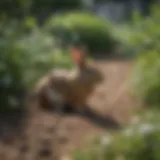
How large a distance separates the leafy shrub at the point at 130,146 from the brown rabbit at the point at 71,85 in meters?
1.59

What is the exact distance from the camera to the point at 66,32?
10.4 meters

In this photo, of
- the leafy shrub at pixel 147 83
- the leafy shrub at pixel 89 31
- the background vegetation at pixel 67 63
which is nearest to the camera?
the background vegetation at pixel 67 63

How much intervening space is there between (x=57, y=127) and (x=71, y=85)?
0.71 meters

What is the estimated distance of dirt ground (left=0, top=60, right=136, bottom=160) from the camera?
474cm

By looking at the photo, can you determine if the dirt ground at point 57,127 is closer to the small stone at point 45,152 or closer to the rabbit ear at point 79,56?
the small stone at point 45,152

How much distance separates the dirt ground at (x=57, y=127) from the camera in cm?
474

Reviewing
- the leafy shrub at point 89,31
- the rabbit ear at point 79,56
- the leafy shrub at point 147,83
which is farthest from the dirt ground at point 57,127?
the leafy shrub at point 89,31

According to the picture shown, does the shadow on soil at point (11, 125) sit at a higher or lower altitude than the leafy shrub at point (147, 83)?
lower

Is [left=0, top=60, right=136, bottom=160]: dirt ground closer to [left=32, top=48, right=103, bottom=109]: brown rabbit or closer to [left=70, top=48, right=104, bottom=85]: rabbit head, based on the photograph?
[left=32, top=48, right=103, bottom=109]: brown rabbit

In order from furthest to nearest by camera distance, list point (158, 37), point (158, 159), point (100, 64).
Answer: point (100, 64)
point (158, 37)
point (158, 159)

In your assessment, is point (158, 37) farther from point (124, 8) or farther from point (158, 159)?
point (124, 8)

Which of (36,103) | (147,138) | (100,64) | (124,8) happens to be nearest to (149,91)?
(36,103)

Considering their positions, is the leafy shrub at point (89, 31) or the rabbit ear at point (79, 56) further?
the leafy shrub at point (89, 31)

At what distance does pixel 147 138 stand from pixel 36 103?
2309 millimetres
